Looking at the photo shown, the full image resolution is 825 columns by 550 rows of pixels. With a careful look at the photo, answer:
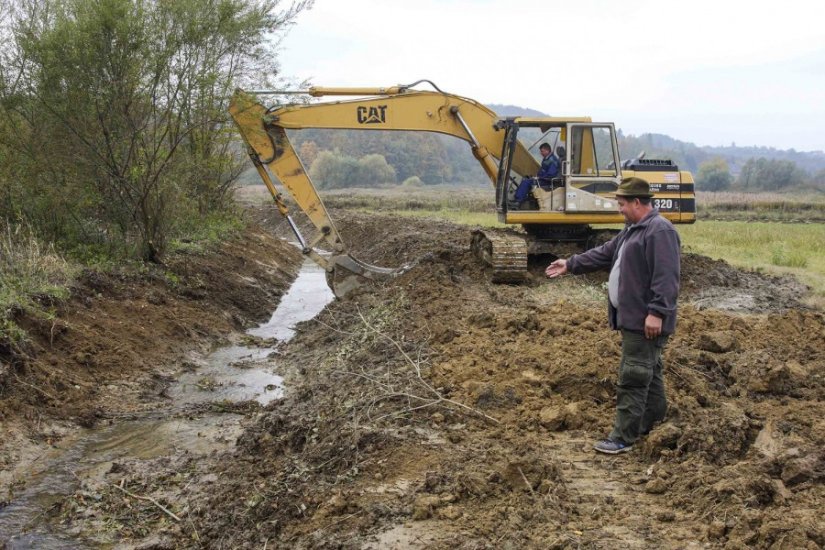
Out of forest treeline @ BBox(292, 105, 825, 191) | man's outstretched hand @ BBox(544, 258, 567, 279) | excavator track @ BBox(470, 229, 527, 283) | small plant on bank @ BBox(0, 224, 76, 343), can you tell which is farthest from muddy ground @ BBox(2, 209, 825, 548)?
forest treeline @ BBox(292, 105, 825, 191)

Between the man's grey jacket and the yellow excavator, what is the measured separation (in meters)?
6.19

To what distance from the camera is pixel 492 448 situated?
200 inches

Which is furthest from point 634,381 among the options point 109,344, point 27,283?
point 27,283

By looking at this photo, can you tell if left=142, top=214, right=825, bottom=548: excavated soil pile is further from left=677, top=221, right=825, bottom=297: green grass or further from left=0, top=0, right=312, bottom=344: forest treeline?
left=677, top=221, right=825, bottom=297: green grass

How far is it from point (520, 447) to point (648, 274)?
1.48 m

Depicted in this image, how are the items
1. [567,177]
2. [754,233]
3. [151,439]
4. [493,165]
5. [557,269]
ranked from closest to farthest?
[557,269]
[151,439]
[567,177]
[493,165]
[754,233]

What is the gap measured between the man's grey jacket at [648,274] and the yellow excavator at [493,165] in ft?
20.3

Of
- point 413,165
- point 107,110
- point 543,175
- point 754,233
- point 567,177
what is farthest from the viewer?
point 413,165

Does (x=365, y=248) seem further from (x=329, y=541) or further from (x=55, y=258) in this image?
(x=329, y=541)

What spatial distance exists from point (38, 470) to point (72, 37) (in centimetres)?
700

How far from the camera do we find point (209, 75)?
38.6 ft

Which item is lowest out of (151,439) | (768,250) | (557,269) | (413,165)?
(151,439)

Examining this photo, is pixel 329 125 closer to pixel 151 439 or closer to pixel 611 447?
pixel 151 439

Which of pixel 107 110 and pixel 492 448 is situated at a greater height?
pixel 107 110
